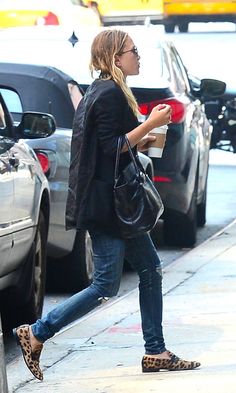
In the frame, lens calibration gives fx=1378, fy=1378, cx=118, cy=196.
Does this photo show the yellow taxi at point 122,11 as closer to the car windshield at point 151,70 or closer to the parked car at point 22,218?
the car windshield at point 151,70

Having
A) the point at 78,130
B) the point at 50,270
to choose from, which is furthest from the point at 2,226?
the point at 50,270

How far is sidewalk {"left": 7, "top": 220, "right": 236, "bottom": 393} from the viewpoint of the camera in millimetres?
6945

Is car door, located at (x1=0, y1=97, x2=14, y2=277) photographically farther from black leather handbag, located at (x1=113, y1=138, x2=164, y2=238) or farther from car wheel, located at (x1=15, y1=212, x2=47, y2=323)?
black leather handbag, located at (x1=113, y1=138, x2=164, y2=238)

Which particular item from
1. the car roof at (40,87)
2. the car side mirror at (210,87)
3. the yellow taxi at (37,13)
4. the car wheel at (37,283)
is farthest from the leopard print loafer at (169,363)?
the yellow taxi at (37,13)

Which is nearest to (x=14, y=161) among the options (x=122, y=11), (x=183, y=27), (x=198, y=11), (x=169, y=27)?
(x=122, y=11)

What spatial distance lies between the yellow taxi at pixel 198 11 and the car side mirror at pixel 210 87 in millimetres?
17271

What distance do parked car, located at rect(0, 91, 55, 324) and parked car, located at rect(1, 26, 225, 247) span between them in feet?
8.26

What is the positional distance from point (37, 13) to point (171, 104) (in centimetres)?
981

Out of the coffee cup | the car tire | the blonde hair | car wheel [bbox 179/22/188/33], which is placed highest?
the blonde hair

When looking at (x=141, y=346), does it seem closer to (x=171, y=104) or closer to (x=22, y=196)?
(x=22, y=196)

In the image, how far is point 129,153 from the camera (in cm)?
686

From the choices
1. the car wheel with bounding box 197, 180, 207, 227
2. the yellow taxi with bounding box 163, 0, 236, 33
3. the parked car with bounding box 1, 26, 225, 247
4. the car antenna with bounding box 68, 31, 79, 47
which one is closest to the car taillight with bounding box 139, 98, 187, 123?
the parked car with bounding box 1, 26, 225, 247

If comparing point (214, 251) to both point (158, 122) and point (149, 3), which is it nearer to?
point (158, 122)

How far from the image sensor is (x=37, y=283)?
879cm
